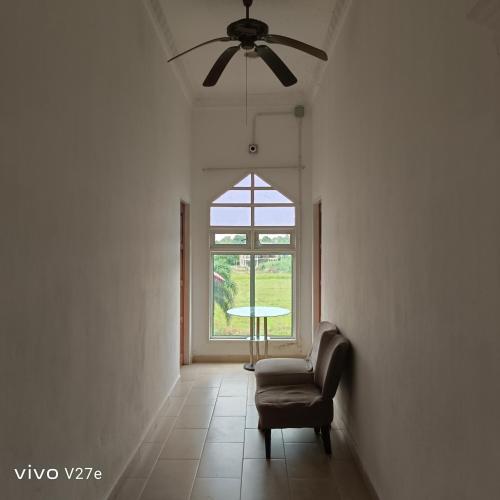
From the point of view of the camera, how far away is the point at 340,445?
343cm

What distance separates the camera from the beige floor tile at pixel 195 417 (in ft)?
12.5

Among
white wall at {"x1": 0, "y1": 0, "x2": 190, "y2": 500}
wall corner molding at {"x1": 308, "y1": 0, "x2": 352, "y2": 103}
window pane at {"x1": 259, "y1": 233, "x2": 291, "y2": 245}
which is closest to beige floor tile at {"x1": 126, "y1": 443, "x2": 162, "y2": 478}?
white wall at {"x1": 0, "y1": 0, "x2": 190, "y2": 500}

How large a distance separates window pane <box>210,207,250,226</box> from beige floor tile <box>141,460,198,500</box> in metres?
3.43

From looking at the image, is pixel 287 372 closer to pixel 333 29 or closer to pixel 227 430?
pixel 227 430

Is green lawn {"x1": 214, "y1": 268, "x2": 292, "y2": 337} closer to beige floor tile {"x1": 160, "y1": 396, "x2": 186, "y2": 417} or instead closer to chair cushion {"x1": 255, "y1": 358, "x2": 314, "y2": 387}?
beige floor tile {"x1": 160, "y1": 396, "x2": 186, "y2": 417}

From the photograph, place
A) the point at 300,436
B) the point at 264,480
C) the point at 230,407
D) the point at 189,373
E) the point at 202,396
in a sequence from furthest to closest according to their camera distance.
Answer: the point at 189,373, the point at 202,396, the point at 230,407, the point at 300,436, the point at 264,480

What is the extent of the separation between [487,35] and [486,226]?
583mm

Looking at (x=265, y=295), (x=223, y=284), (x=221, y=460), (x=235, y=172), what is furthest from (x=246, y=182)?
(x=221, y=460)

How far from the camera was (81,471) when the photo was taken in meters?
2.17

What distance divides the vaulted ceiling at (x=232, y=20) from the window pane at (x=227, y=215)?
1571mm

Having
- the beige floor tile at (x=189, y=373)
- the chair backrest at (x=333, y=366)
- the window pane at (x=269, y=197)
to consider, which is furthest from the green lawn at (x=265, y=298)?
the chair backrest at (x=333, y=366)

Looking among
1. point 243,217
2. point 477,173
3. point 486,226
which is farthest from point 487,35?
point 243,217

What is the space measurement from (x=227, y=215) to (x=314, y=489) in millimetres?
3867

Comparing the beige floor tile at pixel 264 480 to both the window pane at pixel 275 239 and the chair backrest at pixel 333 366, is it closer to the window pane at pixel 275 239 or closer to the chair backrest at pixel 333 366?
the chair backrest at pixel 333 366
